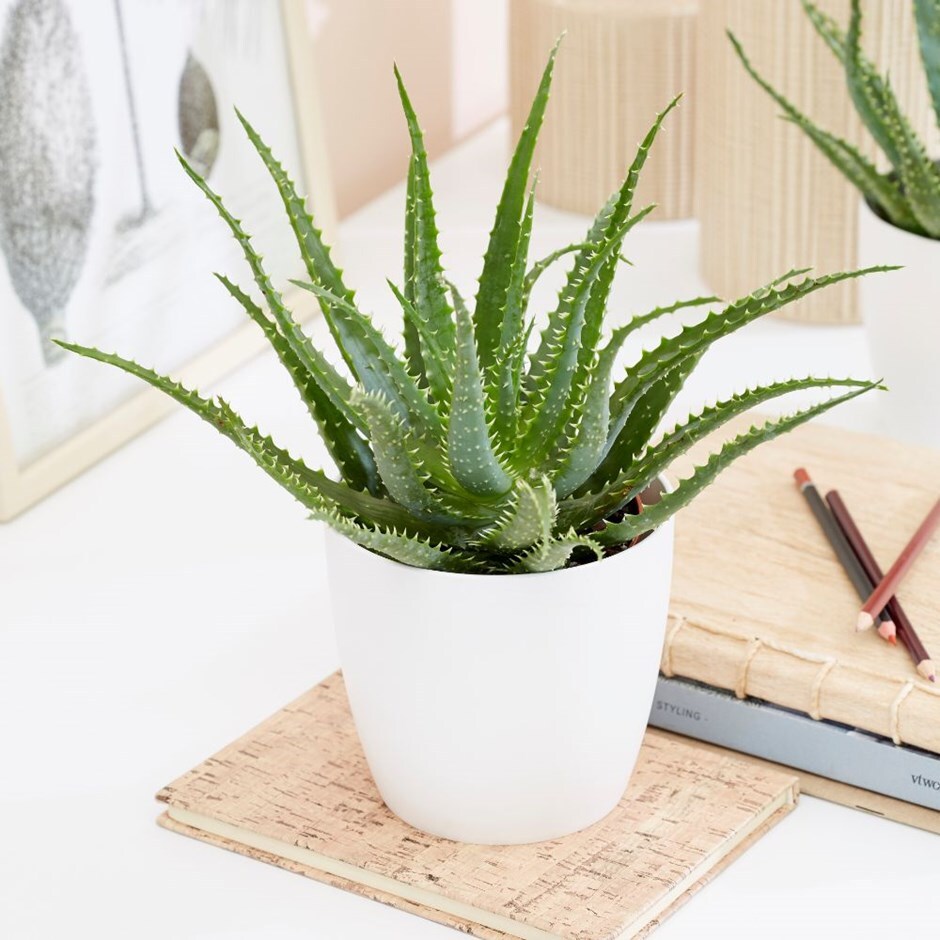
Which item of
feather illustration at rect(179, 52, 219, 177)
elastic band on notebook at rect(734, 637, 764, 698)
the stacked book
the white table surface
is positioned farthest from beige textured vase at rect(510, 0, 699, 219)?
elastic band on notebook at rect(734, 637, 764, 698)

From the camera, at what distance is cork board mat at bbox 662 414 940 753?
0.67m

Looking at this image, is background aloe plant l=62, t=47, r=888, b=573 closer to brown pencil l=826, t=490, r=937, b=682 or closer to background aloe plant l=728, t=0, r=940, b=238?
brown pencil l=826, t=490, r=937, b=682

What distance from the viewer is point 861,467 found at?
2.70 ft

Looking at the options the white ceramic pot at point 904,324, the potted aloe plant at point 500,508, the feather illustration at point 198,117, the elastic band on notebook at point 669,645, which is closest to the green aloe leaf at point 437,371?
the potted aloe plant at point 500,508

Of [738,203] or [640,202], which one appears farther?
[640,202]

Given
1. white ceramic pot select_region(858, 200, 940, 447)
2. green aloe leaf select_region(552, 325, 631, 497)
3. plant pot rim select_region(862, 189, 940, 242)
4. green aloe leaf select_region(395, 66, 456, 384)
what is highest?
green aloe leaf select_region(395, 66, 456, 384)

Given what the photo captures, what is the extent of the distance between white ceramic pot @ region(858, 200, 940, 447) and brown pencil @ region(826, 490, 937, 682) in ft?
0.51

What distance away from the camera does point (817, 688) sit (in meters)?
0.67

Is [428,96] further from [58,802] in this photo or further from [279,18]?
[58,802]

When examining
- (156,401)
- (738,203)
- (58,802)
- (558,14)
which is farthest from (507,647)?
(558,14)

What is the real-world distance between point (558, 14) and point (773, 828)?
74 cm

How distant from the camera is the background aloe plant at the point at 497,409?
1.85 ft

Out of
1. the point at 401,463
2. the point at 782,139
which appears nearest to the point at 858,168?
the point at 782,139

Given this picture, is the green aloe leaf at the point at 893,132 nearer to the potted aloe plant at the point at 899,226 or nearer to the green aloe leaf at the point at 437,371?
the potted aloe plant at the point at 899,226
